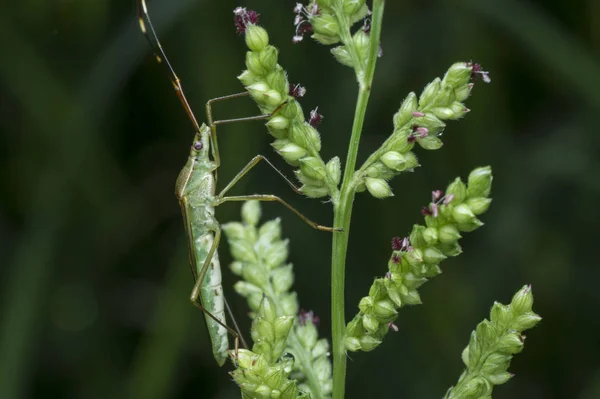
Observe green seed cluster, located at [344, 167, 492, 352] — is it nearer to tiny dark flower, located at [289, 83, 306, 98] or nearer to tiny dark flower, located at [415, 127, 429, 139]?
tiny dark flower, located at [415, 127, 429, 139]

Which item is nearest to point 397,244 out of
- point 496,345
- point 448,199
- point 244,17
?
point 448,199

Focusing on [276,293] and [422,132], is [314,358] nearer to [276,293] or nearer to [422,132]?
[276,293]

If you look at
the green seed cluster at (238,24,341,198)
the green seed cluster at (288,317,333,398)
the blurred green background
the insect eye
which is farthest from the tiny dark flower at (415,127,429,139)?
the blurred green background

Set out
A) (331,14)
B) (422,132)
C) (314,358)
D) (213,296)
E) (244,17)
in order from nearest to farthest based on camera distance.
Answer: (422,132)
(331,14)
(244,17)
(314,358)
(213,296)

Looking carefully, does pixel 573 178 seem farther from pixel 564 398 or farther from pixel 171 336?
pixel 171 336

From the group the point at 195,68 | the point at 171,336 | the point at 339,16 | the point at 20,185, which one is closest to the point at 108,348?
the point at 171,336
